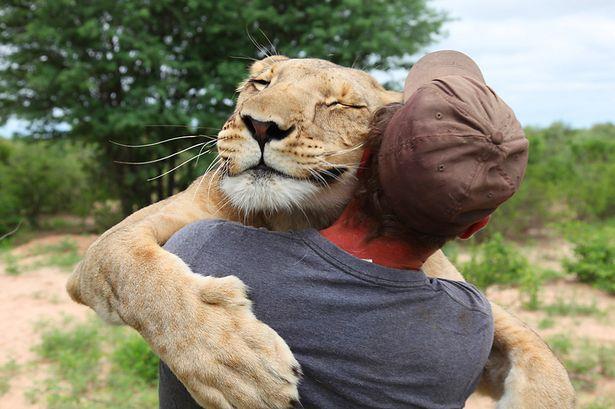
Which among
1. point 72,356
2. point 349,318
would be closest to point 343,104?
point 349,318

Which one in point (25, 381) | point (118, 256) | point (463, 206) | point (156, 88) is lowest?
point (25, 381)

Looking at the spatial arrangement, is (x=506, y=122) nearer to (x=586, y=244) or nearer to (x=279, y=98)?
(x=279, y=98)

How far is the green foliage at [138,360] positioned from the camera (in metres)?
6.04

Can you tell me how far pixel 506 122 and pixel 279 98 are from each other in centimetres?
77

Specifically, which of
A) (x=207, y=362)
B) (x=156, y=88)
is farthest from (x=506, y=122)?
(x=156, y=88)

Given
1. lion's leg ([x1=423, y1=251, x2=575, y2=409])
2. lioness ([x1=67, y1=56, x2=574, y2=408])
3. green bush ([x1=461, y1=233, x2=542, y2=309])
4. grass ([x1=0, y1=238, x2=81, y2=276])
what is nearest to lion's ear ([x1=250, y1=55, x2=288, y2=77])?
lioness ([x1=67, y1=56, x2=574, y2=408])

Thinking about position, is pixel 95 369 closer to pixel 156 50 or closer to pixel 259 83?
pixel 259 83

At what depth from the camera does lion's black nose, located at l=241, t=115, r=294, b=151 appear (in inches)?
77.9

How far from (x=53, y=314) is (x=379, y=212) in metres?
6.99

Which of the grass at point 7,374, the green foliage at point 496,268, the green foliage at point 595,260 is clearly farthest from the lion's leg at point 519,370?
the green foliage at point 595,260

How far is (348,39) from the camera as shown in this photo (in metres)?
12.6

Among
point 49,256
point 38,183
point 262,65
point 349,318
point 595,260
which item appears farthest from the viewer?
point 38,183

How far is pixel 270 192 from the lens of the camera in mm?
2020

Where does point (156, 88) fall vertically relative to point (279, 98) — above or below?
below
